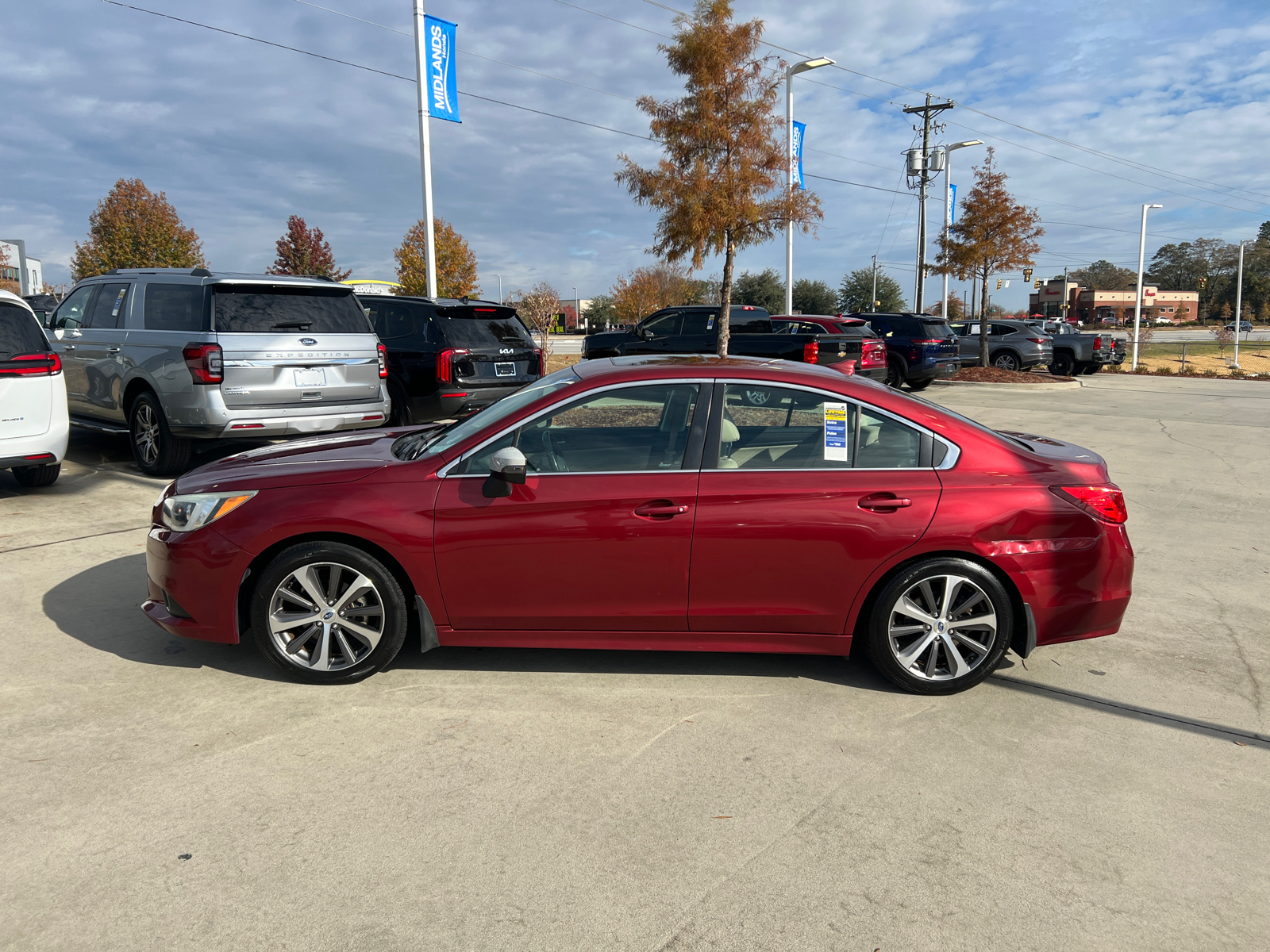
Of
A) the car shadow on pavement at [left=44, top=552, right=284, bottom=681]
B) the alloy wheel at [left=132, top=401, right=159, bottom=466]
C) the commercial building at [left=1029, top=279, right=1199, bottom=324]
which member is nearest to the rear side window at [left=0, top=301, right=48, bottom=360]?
the alloy wheel at [left=132, top=401, right=159, bottom=466]

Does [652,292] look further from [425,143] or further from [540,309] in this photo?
[425,143]

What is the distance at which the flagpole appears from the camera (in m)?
15.9

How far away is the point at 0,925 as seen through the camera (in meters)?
2.52

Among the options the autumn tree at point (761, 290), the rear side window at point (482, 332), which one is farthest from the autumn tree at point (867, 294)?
the rear side window at point (482, 332)

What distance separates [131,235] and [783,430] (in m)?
44.8

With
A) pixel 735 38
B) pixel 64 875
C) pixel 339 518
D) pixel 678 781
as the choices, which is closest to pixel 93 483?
pixel 339 518

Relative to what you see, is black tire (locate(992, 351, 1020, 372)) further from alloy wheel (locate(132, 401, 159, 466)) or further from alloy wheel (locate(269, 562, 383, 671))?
alloy wheel (locate(269, 562, 383, 671))

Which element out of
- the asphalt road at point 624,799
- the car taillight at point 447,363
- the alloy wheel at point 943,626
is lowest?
the asphalt road at point 624,799

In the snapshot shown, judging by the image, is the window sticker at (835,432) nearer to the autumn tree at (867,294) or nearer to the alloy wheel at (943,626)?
the alloy wheel at (943,626)

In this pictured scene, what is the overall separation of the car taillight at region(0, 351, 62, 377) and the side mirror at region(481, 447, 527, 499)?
5.46m

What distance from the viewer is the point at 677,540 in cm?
398

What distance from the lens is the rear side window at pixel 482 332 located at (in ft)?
34.6

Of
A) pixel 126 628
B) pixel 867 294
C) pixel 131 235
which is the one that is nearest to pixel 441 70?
pixel 126 628

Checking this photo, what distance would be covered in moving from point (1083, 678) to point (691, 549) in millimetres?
2132
